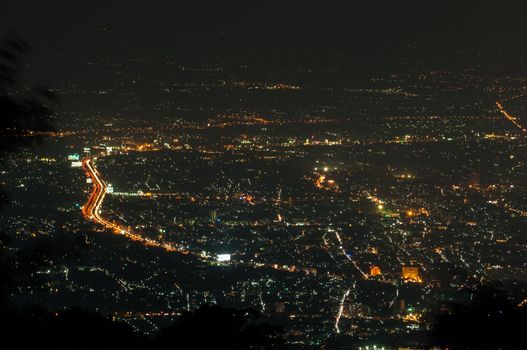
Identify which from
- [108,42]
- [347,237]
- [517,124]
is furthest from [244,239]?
[108,42]

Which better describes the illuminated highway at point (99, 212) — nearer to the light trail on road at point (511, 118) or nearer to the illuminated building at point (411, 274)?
the illuminated building at point (411, 274)

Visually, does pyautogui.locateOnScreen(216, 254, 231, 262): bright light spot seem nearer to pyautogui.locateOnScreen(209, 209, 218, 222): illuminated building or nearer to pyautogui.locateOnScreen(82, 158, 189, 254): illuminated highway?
pyautogui.locateOnScreen(82, 158, 189, 254): illuminated highway

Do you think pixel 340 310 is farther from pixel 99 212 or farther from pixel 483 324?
pixel 99 212

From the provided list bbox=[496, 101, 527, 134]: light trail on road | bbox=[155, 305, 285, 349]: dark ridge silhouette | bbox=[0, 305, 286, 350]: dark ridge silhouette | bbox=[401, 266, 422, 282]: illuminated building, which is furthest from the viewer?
bbox=[496, 101, 527, 134]: light trail on road

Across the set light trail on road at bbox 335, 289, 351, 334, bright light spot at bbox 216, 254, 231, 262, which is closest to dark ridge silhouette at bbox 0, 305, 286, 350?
light trail on road at bbox 335, 289, 351, 334

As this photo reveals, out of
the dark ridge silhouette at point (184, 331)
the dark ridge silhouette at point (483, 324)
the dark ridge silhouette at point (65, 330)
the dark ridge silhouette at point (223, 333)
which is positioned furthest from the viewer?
the dark ridge silhouette at point (223, 333)

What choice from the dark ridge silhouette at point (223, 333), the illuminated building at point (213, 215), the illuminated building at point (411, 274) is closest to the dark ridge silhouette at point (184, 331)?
the dark ridge silhouette at point (223, 333)
